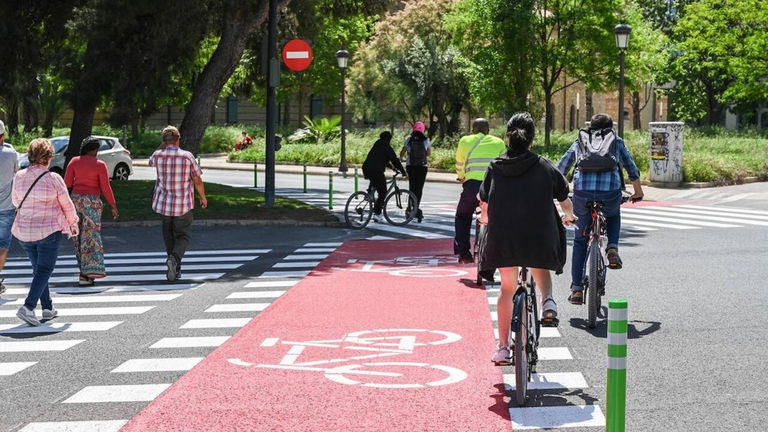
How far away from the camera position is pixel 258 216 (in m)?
22.4

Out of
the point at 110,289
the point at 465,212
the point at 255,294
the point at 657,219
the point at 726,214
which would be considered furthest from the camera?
the point at 726,214

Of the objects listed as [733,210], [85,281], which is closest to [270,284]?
[85,281]

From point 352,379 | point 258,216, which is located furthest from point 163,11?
point 352,379

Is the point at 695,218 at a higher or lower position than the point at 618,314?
lower

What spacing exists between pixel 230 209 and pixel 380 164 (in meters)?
3.90

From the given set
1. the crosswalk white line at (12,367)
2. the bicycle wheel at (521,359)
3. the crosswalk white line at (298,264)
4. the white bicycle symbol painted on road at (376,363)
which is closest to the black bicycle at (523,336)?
the bicycle wheel at (521,359)

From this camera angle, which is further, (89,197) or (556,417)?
(89,197)

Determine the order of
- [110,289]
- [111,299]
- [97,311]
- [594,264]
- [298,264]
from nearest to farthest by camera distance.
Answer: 1. [594,264]
2. [97,311]
3. [111,299]
4. [110,289]
5. [298,264]

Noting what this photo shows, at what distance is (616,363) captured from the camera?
5.15m

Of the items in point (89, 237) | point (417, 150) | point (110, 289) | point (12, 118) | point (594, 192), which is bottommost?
point (110, 289)

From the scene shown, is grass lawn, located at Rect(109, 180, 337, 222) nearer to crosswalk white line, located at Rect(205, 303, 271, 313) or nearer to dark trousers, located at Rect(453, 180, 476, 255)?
dark trousers, located at Rect(453, 180, 476, 255)

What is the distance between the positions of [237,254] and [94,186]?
4.11 meters

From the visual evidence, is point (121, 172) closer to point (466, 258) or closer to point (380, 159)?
→ point (380, 159)

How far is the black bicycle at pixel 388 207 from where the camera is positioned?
2156 centimetres
